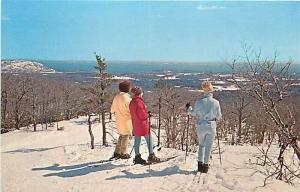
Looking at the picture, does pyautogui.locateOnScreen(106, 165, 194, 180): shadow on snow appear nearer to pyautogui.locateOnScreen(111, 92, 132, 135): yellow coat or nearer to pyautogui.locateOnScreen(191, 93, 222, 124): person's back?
pyautogui.locateOnScreen(191, 93, 222, 124): person's back

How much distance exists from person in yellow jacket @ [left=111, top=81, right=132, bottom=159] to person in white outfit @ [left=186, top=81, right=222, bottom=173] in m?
1.78

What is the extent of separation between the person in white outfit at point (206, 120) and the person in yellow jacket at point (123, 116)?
178 cm

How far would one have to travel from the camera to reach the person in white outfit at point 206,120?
25.0ft

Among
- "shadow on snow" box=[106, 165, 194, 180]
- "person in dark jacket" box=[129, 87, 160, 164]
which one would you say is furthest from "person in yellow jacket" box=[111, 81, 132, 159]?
"shadow on snow" box=[106, 165, 194, 180]

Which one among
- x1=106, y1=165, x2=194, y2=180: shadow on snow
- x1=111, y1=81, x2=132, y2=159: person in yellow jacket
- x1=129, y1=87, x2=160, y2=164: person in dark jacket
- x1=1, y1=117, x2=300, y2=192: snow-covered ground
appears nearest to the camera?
x1=1, y1=117, x2=300, y2=192: snow-covered ground

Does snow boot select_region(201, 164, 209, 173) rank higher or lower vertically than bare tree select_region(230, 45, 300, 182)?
lower

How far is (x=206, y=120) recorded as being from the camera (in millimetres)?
7676

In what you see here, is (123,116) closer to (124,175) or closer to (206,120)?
(124,175)

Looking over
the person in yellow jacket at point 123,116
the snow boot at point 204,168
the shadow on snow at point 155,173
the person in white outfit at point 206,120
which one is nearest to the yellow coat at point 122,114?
the person in yellow jacket at point 123,116

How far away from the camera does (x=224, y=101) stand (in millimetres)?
58094

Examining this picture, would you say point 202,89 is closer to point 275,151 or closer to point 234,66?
point 234,66

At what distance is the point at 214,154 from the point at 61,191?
4.02 m

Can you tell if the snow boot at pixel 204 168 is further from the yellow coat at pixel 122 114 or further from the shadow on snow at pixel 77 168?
the yellow coat at pixel 122 114

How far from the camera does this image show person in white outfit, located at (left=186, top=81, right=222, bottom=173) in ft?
25.0
